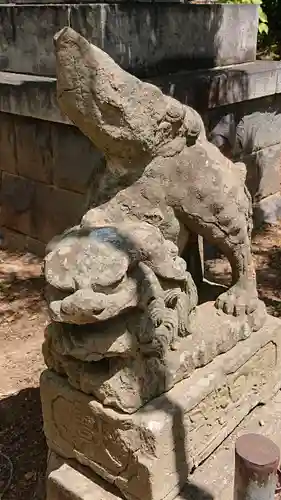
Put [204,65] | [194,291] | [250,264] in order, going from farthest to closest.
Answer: [204,65] < [250,264] < [194,291]

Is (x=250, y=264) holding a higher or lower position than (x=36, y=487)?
higher

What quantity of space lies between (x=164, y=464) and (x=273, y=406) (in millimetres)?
870

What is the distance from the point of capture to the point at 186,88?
4805 millimetres

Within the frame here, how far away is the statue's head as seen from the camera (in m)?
2.32

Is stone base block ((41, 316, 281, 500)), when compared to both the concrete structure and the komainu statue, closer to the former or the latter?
the komainu statue

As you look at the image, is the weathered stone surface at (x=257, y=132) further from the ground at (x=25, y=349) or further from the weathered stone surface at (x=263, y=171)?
the ground at (x=25, y=349)

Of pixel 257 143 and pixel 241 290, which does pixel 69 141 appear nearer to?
pixel 257 143

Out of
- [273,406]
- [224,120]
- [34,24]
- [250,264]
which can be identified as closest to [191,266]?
[250,264]

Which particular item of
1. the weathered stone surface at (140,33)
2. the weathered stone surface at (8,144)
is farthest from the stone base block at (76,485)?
the weathered stone surface at (8,144)

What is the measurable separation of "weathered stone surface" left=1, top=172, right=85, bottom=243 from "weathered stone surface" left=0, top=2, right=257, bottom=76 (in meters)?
1.01

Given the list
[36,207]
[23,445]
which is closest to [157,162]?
[23,445]

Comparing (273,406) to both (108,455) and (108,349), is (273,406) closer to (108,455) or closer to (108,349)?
(108,455)

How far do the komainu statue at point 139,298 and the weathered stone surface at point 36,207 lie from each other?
2.65 m

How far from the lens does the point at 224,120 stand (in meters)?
5.45
